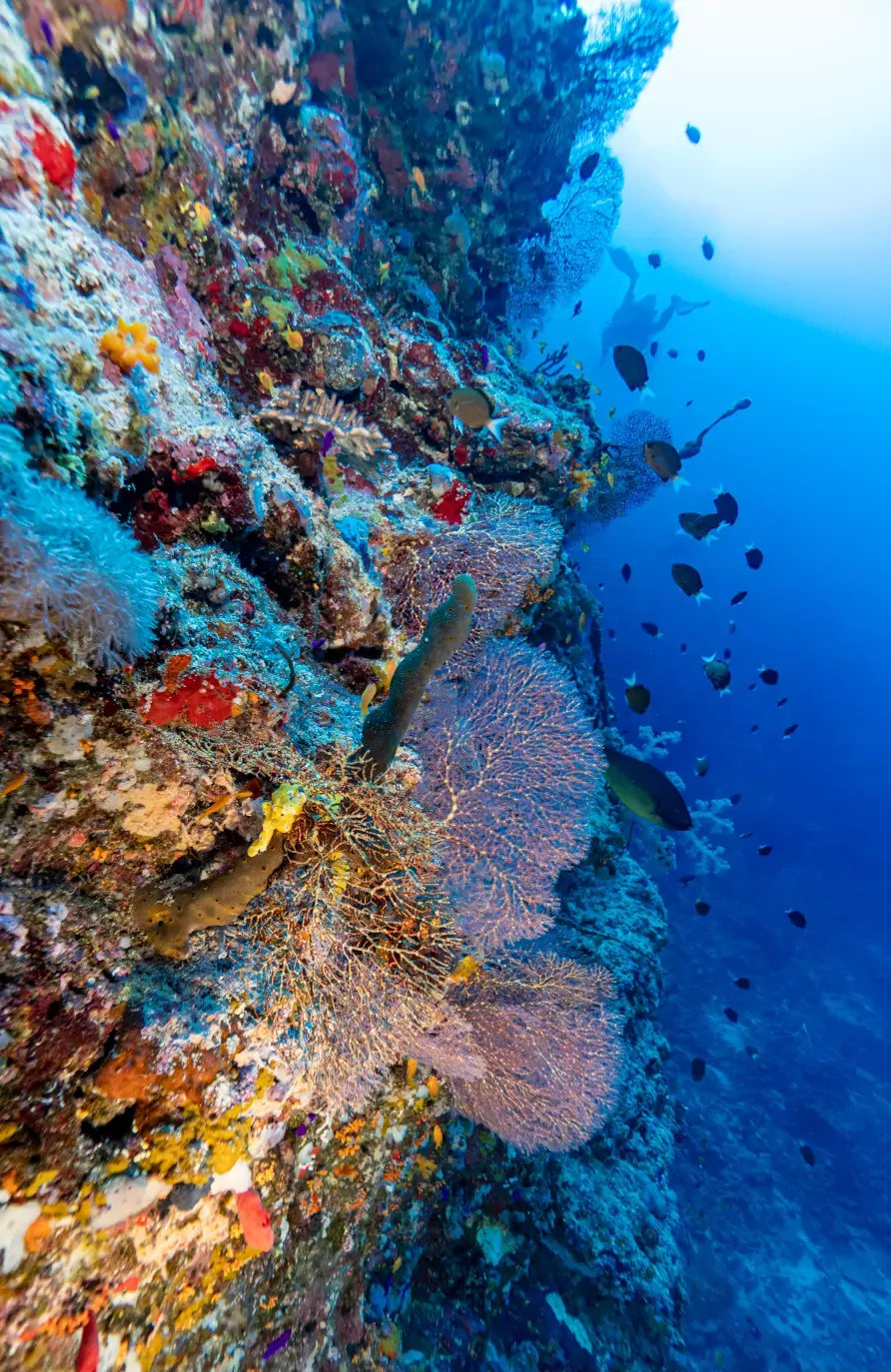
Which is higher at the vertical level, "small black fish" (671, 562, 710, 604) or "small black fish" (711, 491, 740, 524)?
"small black fish" (711, 491, 740, 524)

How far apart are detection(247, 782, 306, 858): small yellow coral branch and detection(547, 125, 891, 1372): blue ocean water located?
683 cm

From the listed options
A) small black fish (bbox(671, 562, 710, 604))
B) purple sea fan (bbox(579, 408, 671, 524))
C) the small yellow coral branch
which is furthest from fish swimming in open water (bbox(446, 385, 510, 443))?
purple sea fan (bbox(579, 408, 671, 524))

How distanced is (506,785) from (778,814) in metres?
35.1

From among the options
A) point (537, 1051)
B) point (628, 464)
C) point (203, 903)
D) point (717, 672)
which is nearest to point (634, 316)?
point (628, 464)

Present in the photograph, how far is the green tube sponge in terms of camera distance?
2.59 metres

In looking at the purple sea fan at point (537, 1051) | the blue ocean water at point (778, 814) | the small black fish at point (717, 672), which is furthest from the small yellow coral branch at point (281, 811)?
the blue ocean water at point (778, 814)

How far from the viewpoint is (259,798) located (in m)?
2.42

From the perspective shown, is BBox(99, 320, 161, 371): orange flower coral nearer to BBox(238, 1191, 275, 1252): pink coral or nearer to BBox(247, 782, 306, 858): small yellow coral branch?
BBox(247, 782, 306, 858): small yellow coral branch

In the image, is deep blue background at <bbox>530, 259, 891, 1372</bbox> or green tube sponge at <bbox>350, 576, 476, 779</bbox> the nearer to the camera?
green tube sponge at <bbox>350, 576, 476, 779</bbox>

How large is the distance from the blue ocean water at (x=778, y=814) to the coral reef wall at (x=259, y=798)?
16.8 feet

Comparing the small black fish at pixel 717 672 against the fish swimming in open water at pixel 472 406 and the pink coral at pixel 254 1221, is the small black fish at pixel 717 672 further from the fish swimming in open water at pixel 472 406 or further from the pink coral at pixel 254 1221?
the pink coral at pixel 254 1221

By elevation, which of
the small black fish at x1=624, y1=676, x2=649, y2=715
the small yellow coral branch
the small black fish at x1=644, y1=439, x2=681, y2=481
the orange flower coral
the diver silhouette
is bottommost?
the small yellow coral branch

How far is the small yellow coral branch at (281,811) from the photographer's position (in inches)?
83.7

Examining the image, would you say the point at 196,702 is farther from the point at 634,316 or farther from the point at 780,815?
the point at 780,815
